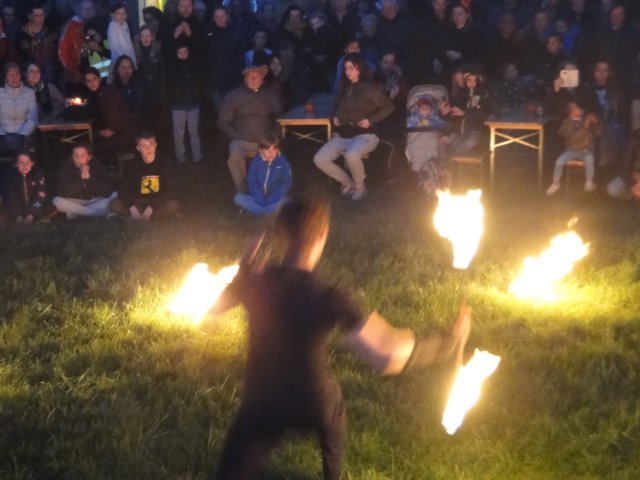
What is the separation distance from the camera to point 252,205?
36.3 ft

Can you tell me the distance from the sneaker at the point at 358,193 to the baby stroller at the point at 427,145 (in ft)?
2.11

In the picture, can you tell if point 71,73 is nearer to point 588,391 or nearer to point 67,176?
point 67,176

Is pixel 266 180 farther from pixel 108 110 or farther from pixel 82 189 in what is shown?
pixel 108 110

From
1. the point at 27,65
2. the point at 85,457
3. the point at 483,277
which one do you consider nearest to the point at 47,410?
the point at 85,457

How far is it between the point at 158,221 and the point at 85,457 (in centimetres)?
569

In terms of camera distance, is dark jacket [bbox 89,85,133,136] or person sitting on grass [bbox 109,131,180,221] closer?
person sitting on grass [bbox 109,131,180,221]

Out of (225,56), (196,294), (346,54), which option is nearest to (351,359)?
(196,294)

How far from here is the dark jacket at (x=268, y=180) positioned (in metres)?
11.1

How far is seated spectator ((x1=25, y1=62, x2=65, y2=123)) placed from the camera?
12.5 m

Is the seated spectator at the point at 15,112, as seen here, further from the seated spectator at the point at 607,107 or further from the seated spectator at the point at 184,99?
the seated spectator at the point at 607,107

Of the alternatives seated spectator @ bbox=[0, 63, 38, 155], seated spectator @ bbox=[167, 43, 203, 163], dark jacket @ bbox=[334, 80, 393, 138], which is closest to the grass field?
dark jacket @ bbox=[334, 80, 393, 138]

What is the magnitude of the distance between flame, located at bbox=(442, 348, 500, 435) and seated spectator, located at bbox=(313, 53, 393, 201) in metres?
6.72

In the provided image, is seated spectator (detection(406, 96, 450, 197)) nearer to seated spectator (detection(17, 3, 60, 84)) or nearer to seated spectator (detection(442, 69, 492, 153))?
seated spectator (detection(442, 69, 492, 153))

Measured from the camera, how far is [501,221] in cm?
1004
